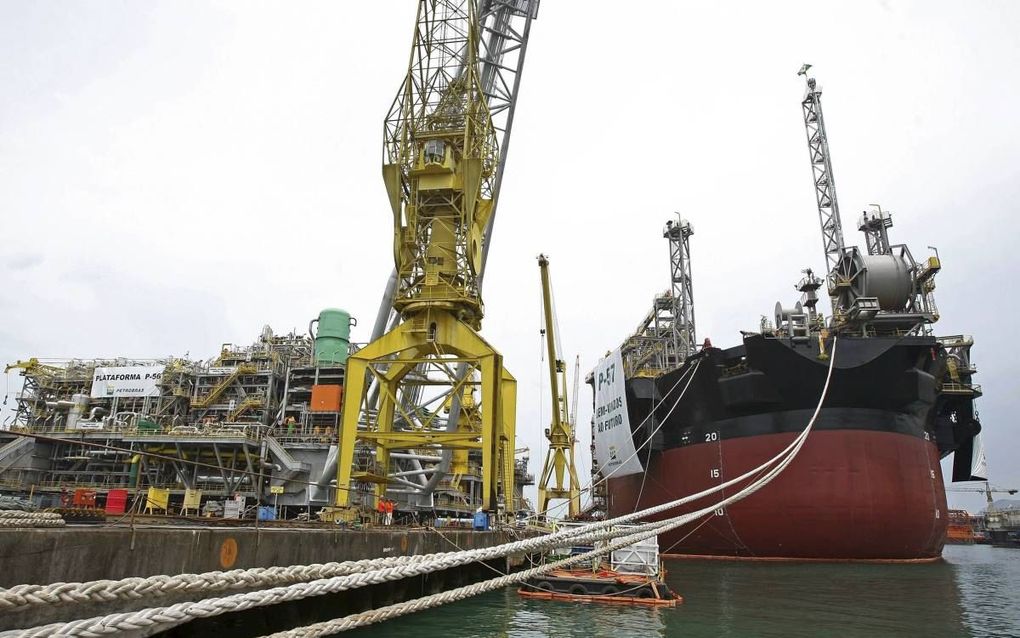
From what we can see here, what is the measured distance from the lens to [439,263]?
20.0 metres

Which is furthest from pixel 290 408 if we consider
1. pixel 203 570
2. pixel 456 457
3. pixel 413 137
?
pixel 203 570

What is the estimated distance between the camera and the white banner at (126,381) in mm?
38000

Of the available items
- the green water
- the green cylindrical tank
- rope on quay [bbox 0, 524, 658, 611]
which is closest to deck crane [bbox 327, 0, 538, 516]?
the green water

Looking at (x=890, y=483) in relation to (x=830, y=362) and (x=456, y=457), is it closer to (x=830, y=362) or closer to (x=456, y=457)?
(x=830, y=362)

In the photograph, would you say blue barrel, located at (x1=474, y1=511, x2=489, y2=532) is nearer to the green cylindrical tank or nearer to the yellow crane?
the yellow crane

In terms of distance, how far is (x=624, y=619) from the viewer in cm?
1283

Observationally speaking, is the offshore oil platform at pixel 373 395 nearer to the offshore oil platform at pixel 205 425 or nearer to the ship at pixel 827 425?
the offshore oil platform at pixel 205 425

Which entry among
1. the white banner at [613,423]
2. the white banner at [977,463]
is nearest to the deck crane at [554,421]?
the white banner at [613,423]

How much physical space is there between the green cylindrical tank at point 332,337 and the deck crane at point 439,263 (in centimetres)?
1564

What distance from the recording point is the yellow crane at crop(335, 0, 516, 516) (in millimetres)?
18812

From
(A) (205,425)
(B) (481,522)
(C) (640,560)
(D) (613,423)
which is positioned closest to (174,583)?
(B) (481,522)

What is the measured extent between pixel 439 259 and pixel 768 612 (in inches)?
517

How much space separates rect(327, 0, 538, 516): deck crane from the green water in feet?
17.6

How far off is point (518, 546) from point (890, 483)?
69.0ft
